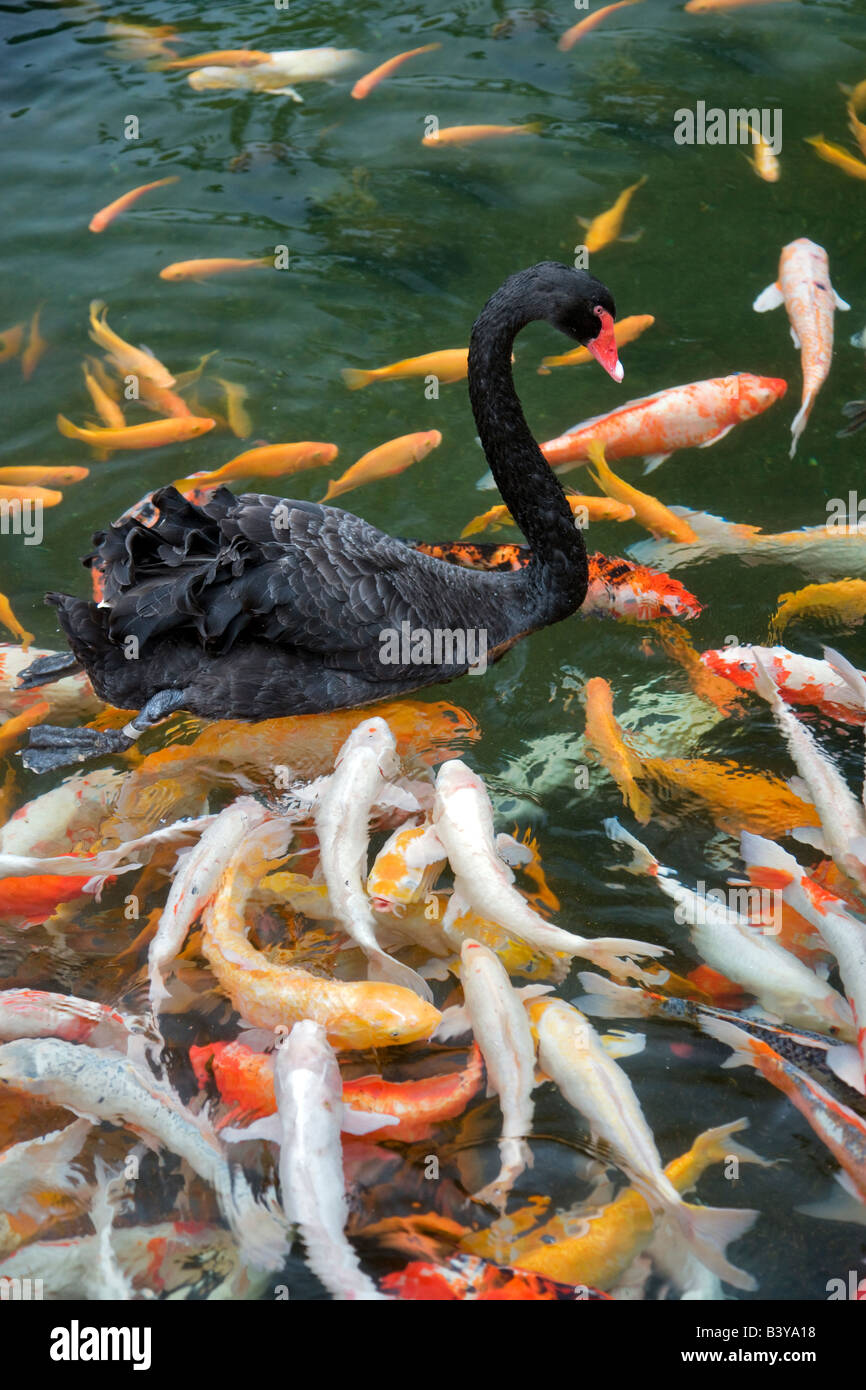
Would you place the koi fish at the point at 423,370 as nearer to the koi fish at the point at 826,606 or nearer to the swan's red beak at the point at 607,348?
the swan's red beak at the point at 607,348

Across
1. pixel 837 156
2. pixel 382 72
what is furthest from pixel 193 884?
pixel 382 72

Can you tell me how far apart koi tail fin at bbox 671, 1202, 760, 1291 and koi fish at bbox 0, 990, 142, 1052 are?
1537 millimetres

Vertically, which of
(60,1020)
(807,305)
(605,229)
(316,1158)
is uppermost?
(605,229)

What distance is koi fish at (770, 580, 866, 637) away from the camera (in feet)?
14.2

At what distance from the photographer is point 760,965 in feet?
10.3

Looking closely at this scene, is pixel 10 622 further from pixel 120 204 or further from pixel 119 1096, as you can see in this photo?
pixel 120 204

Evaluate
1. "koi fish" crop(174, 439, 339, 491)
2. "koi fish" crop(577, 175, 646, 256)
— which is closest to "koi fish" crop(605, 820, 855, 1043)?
"koi fish" crop(174, 439, 339, 491)

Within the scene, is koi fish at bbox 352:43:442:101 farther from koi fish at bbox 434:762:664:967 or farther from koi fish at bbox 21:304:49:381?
koi fish at bbox 434:762:664:967

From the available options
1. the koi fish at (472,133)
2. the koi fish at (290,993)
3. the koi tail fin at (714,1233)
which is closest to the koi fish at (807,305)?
the koi fish at (472,133)

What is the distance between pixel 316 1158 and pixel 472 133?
576cm

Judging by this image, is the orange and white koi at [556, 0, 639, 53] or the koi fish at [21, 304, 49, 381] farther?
the orange and white koi at [556, 0, 639, 53]

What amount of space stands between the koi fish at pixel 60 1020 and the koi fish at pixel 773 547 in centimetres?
268
